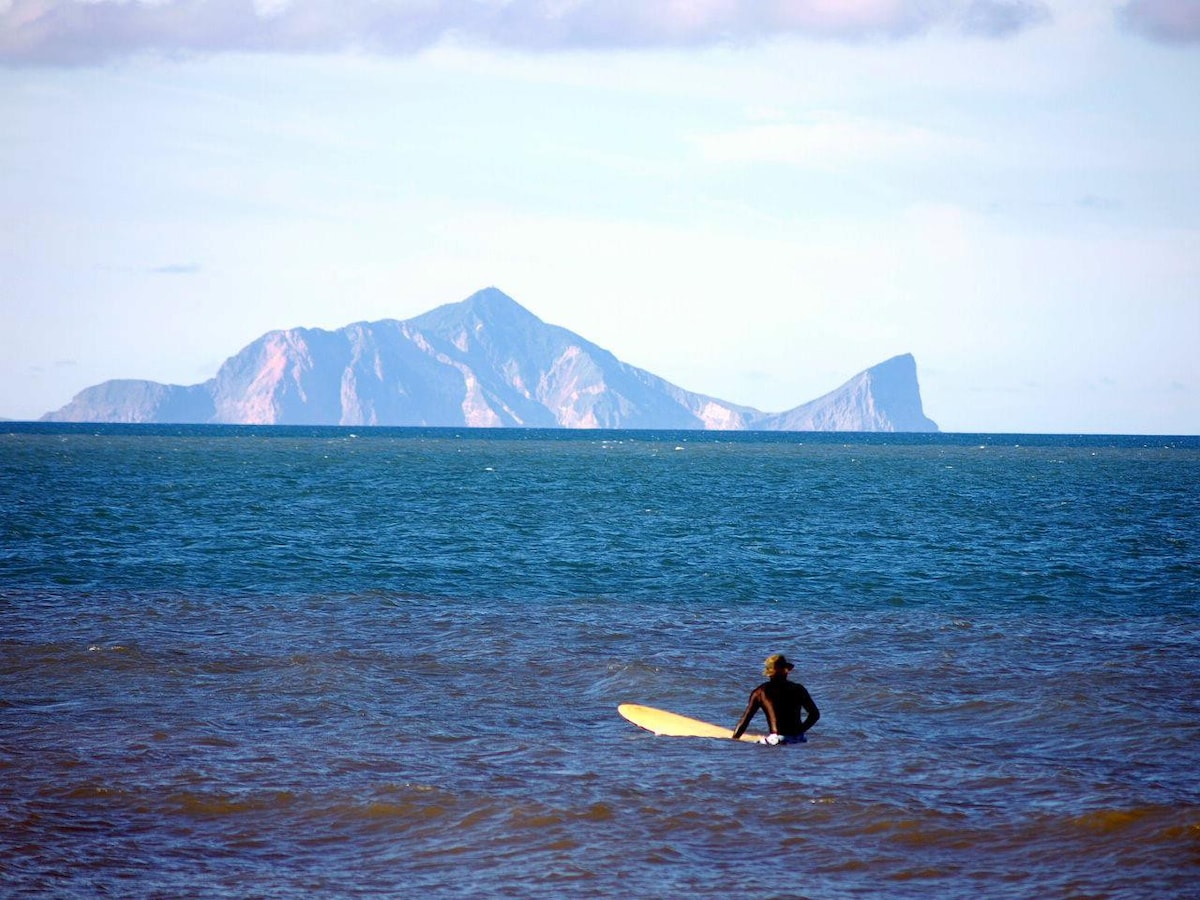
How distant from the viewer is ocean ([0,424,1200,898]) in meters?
13.7

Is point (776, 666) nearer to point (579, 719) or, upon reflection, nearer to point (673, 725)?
point (673, 725)

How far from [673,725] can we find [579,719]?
169 centimetres

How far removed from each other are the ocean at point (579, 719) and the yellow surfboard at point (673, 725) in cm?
41

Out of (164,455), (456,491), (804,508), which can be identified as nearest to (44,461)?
(164,455)

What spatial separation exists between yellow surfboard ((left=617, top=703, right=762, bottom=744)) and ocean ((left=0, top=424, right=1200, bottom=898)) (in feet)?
1.35

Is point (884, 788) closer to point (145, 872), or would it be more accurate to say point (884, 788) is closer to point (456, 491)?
point (145, 872)

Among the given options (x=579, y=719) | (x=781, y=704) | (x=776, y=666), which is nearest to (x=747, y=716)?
(x=781, y=704)

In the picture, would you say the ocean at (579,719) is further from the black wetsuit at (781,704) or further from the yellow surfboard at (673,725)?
the black wetsuit at (781,704)

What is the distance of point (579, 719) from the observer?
→ 802 inches

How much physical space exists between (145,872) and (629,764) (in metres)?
→ 6.81

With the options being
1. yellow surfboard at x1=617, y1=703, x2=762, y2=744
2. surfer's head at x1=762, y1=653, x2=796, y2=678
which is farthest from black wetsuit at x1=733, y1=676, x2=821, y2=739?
yellow surfboard at x1=617, y1=703, x2=762, y2=744

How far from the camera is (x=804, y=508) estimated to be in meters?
72.2

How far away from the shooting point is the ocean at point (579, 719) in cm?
1366

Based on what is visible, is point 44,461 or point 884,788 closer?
point 884,788
